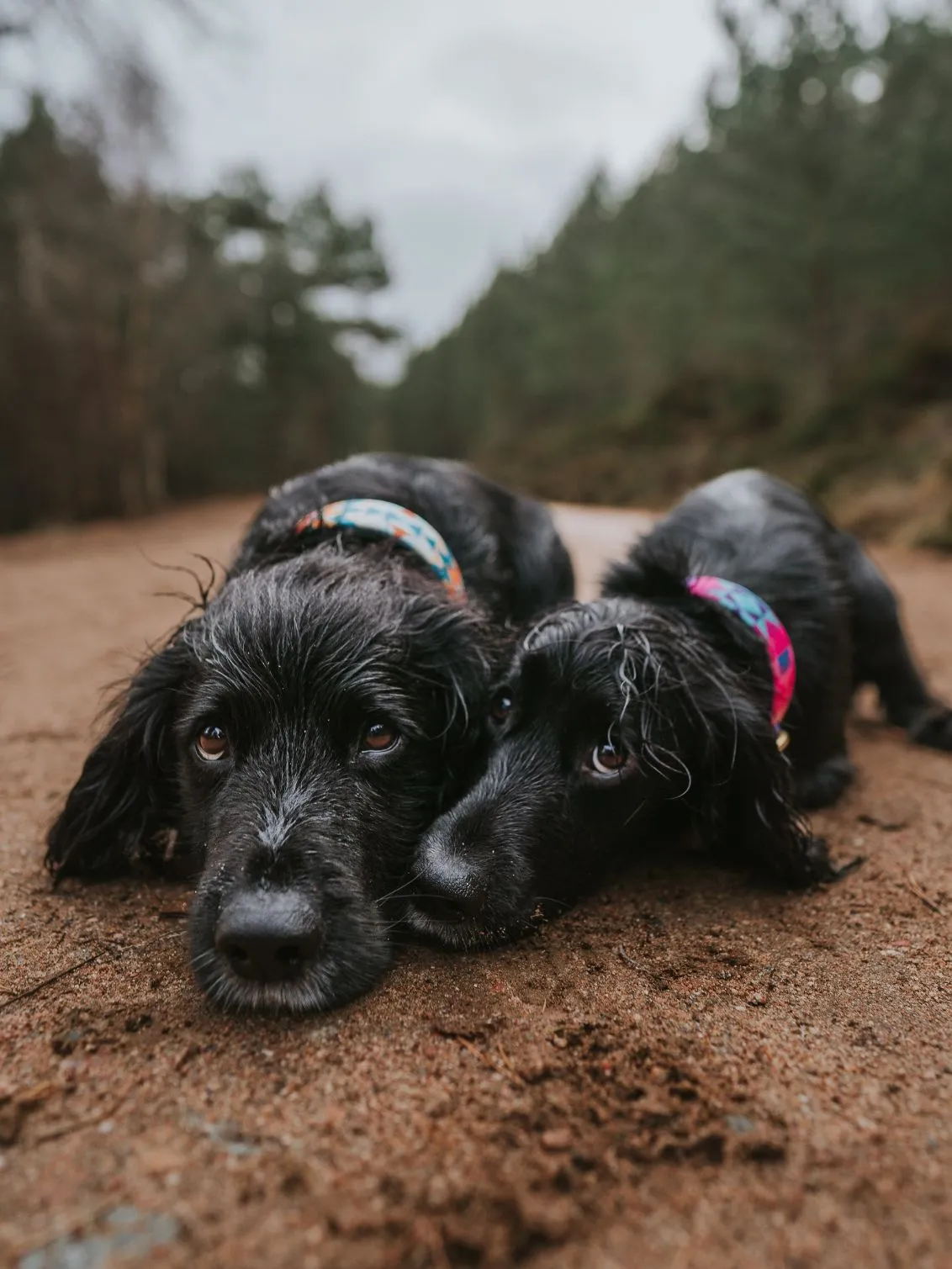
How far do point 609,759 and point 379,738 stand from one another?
0.77 meters

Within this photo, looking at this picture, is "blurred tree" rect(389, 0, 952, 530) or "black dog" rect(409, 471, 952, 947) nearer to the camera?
"black dog" rect(409, 471, 952, 947)

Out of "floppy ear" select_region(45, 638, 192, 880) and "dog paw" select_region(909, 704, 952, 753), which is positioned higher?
"floppy ear" select_region(45, 638, 192, 880)

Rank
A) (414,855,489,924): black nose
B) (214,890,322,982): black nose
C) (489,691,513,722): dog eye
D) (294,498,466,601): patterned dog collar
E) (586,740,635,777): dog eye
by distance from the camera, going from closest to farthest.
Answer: (214,890,322,982): black nose → (414,855,489,924): black nose → (586,740,635,777): dog eye → (489,691,513,722): dog eye → (294,498,466,601): patterned dog collar

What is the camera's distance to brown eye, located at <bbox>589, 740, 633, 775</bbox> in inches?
118

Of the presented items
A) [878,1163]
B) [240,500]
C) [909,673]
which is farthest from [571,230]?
[878,1163]

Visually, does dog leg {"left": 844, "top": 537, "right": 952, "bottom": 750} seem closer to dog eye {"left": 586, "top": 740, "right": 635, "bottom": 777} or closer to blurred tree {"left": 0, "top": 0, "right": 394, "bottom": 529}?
dog eye {"left": 586, "top": 740, "right": 635, "bottom": 777}

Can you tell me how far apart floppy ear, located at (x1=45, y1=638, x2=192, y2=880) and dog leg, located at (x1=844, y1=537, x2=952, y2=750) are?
11.0 feet

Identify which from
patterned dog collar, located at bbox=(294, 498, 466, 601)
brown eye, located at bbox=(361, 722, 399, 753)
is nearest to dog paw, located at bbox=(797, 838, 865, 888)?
brown eye, located at bbox=(361, 722, 399, 753)

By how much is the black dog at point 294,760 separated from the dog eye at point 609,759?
0.42m

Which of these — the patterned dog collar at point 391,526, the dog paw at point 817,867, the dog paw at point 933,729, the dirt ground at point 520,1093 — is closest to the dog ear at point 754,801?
the dog paw at point 817,867

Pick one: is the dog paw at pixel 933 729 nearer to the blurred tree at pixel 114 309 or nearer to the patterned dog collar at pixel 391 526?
the patterned dog collar at pixel 391 526

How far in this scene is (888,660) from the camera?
489cm

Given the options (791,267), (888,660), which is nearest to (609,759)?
(888,660)

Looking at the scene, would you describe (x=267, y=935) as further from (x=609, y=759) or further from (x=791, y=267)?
(x=791, y=267)
